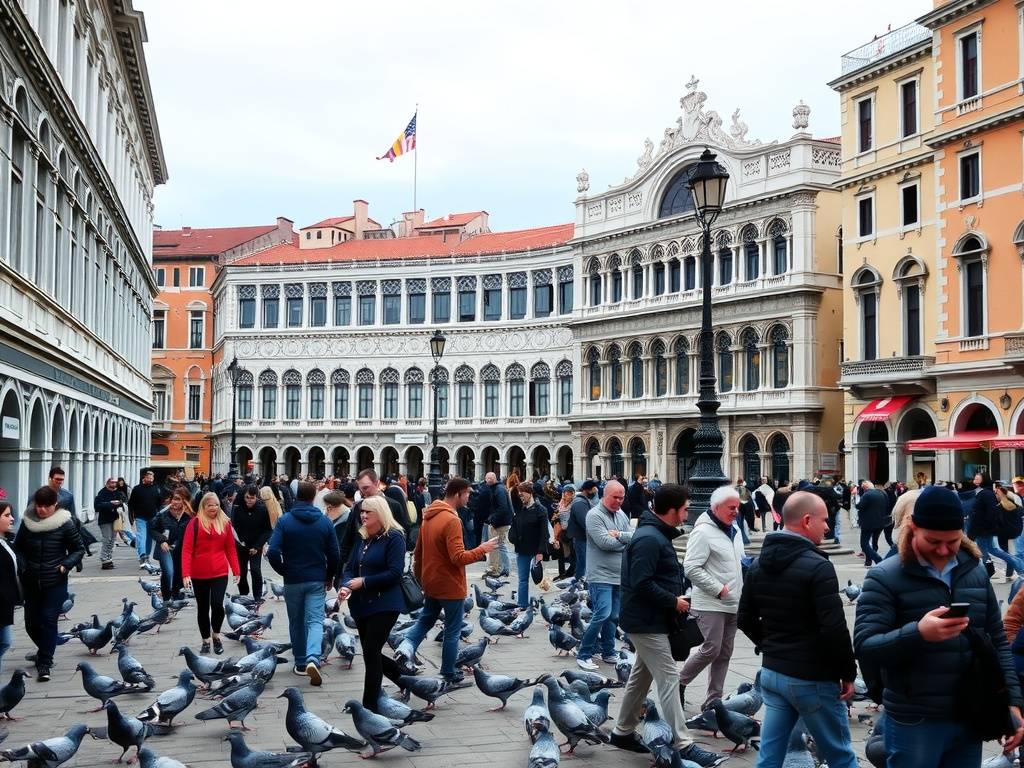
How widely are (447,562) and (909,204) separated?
3084 centimetres

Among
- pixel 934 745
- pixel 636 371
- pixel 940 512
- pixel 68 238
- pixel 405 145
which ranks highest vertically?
pixel 405 145

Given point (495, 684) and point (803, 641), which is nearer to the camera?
point (803, 641)

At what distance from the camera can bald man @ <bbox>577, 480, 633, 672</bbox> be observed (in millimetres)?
9492

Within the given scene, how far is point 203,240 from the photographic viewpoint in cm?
7356

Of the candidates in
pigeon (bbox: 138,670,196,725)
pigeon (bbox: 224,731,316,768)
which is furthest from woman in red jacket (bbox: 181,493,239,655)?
pigeon (bbox: 224,731,316,768)

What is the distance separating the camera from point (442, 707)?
345 inches

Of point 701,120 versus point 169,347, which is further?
point 169,347

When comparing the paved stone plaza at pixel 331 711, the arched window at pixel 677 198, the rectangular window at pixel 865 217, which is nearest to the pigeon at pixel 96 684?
the paved stone plaza at pixel 331 711

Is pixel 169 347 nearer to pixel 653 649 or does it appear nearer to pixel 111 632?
pixel 111 632

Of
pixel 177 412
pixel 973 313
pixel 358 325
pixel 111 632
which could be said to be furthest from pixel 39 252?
pixel 177 412

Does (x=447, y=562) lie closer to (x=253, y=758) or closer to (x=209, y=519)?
(x=253, y=758)

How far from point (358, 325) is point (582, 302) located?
48.9 ft

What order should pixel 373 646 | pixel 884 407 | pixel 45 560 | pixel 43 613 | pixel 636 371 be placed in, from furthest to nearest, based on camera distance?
pixel 636 371
pixel 884 407
pixel 43 613
pixel 45 560
pixel 373 646

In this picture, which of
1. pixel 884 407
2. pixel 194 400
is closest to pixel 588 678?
pixel 884 407
